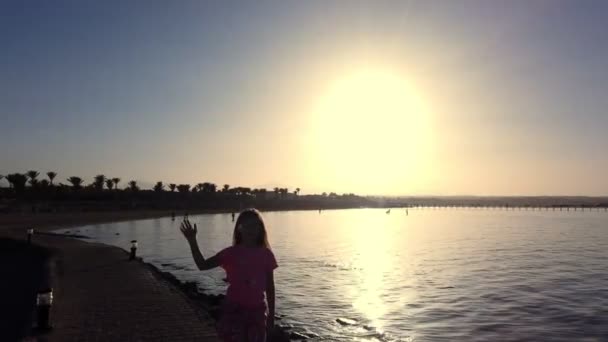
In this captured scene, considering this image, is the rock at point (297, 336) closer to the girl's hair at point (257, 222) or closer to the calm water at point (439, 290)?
the calm water at point (439, 290)

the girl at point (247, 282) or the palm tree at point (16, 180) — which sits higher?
the palm tree at point (16, 180)

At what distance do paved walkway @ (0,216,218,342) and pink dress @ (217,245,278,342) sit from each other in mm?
6381

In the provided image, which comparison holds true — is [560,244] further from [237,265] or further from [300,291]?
[237,265]

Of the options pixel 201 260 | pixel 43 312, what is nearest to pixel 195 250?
pixel 201 260

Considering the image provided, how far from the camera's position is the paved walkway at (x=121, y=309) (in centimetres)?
1125

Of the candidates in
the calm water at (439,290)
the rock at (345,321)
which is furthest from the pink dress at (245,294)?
the rock at (345,321)

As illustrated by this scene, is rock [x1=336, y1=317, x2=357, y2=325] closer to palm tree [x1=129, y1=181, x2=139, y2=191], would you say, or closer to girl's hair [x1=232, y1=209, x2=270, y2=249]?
girl's hair [x1=232, y1=209, x2=270, y2=249]

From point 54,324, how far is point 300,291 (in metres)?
12.7

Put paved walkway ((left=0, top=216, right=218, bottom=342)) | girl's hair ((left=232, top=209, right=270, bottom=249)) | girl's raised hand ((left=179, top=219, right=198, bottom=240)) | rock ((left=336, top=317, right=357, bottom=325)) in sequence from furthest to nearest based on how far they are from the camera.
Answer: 1. rock ((left=336, top=317, right=357, bottom=325))
2. paved walkway ((left=0, top=216, right=218, bottom=342))
3. girl's raised hand ((left=179, top=219, right=198, bottom=240))
4. girl's hair ((left=232, top=209, right=270, bottom=249))

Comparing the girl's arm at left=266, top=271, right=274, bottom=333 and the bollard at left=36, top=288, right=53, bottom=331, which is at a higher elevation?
the girl's arm at left=266, top=271, right=274, bottom=333

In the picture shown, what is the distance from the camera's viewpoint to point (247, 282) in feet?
16.3

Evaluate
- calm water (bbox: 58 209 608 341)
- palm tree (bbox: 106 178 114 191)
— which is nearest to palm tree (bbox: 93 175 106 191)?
palm tree (bbox: 106 178 114 191)

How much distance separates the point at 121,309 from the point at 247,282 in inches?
405

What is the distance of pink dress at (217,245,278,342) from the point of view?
494 centimetres
